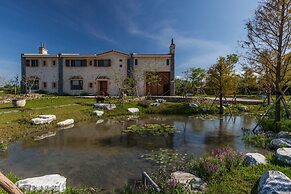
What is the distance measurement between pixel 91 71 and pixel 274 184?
128 ft

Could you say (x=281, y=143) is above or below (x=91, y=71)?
below

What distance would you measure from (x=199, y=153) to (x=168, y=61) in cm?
3135

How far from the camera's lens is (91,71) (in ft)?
135

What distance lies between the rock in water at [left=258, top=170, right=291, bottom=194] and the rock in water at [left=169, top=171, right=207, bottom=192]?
1.60m

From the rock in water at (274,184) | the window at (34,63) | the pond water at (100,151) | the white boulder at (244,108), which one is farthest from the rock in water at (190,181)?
the window at (34,63)

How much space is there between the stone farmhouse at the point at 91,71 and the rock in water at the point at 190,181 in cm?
3370

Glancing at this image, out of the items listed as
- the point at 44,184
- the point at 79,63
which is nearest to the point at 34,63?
the point at 79,63

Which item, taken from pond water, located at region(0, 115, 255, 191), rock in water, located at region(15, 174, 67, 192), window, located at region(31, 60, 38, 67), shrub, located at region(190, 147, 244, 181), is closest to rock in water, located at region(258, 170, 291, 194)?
shrub, located at region(190, 147, 244, 181)

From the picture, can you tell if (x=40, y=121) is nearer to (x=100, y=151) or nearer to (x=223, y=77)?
(x=100, y=151)

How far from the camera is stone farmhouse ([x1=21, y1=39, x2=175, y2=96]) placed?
40.8m

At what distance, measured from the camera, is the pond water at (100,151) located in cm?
824

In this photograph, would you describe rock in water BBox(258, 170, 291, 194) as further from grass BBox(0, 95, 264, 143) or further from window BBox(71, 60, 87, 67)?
window BBox(71, 60, 87, 67)

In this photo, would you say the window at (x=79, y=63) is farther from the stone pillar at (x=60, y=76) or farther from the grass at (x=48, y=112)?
the grass at (x=48, y=112)

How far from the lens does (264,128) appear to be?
50.3ft
